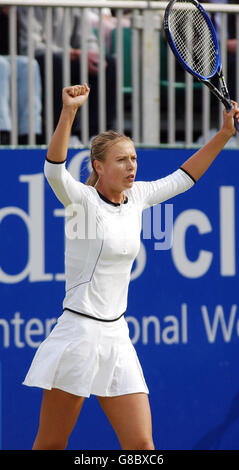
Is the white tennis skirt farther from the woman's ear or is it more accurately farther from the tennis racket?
the tennis racket

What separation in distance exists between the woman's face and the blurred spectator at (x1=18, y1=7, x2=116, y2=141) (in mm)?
1984

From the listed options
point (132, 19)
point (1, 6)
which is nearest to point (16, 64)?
point (1, 6)

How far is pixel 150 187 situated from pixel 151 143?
70.4 inches

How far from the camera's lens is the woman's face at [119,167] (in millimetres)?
4449

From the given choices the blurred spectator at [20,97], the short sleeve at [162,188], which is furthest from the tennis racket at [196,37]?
the blurred spectator at [20,97]

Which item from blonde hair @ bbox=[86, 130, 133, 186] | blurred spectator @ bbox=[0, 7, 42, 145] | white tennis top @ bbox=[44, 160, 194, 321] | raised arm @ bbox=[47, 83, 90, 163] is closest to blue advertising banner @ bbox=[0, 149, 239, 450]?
blurred spectator @ bbox=[0, 7, 42, 145]

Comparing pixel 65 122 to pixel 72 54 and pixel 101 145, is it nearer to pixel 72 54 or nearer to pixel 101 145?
pixel 101 145

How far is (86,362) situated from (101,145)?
0.98m

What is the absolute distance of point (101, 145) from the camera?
4543mm

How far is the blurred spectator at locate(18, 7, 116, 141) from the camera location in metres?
6.41

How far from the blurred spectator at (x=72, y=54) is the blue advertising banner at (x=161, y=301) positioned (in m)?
0.68

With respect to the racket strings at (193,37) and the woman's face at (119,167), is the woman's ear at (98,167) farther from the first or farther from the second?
the racket strings at (193,37)

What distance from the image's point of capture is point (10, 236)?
227 inches

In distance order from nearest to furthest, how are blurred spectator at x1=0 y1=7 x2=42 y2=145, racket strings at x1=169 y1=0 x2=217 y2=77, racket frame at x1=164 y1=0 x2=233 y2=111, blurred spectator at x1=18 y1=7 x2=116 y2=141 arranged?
racket frame at x1=164 y1=0 x2=233 y2=111
racket strings at x1=169 y1=0 x2=217 y2=77
blurred spectator at x1=0 y1=7 x2=42 y2=145
blurred spectator at x1=18 y1=7 x2=116 y2=141
